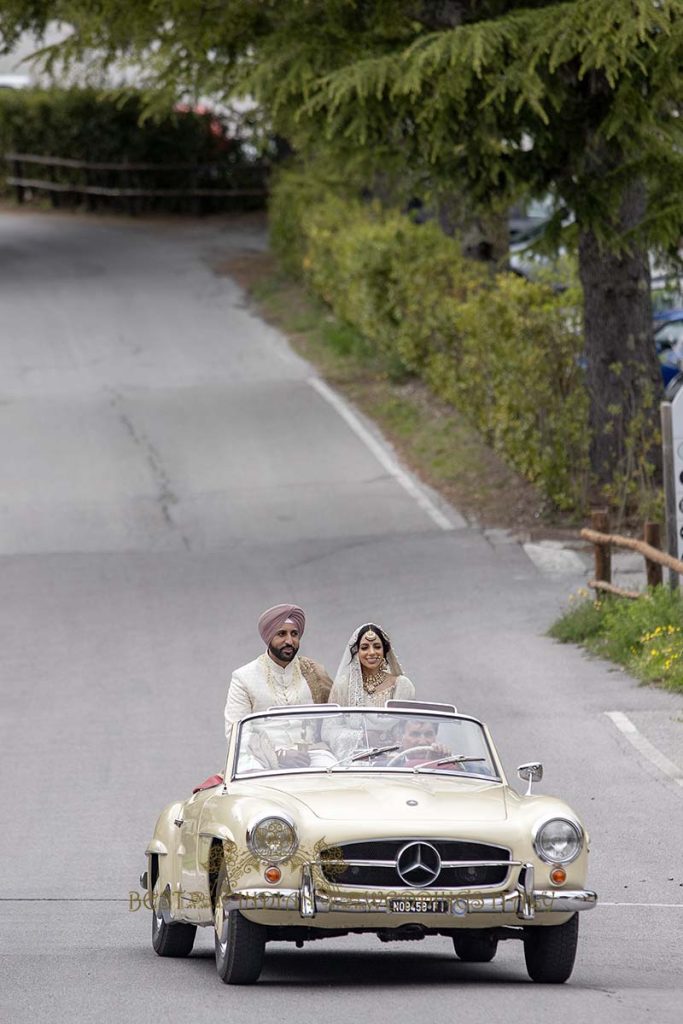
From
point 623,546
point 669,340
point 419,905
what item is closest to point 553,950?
point 419,905

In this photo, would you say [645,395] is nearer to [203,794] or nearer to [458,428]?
[458,428]

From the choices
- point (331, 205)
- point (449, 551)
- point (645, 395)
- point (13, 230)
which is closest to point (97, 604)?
point (449, 551)

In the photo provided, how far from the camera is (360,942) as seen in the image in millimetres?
9594

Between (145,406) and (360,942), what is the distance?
18943 mm

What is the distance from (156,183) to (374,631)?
125 feet

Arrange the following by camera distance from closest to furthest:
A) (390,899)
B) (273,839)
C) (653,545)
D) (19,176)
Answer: (390,899) → (273,839) → (653,545) → (19,176)

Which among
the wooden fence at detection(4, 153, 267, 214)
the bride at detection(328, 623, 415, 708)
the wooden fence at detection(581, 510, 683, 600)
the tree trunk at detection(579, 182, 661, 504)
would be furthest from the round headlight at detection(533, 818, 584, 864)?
the wooden fence at detection(4, 153, 267, 214)

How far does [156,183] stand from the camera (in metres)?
46.0

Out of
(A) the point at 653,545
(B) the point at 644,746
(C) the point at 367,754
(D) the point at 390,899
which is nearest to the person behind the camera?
(D) the point at 390,899

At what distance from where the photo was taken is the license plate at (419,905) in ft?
23.6

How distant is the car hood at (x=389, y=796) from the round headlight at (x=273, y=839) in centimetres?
16

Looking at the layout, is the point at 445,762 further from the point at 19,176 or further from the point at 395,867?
the point at 19,176

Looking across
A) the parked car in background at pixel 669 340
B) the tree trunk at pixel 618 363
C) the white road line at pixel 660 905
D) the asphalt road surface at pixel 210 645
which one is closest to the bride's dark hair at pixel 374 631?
the asphalt road surface at pixel 210 645

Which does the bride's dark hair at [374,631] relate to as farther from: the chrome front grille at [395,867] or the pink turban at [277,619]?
the chrome front grille at [395,867]
